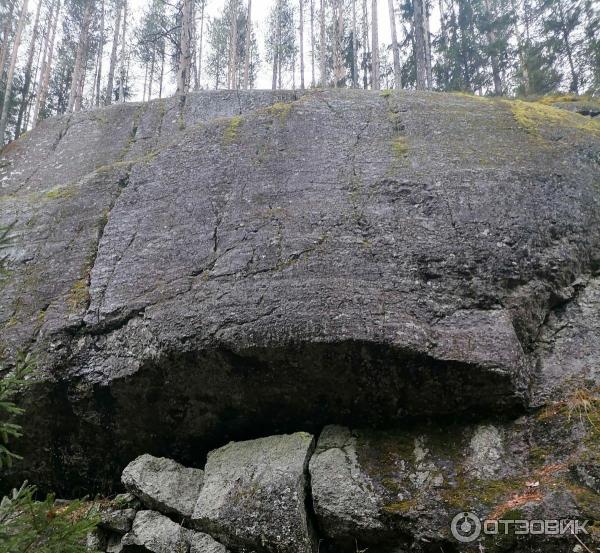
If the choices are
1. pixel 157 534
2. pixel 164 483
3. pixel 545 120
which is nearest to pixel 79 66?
pixel 545 120

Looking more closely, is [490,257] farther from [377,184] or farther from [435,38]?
[435,38]

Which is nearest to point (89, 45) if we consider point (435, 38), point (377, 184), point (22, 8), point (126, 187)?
point (22, 8)

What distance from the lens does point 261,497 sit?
4660mm

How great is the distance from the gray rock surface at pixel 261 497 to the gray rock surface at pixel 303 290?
1.40 ft

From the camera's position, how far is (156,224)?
6.55 m

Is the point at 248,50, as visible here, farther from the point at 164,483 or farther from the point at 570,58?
the point at 164,483

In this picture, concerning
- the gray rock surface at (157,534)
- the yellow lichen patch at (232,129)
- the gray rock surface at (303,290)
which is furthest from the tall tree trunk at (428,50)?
the gray rock surface at (157,534)

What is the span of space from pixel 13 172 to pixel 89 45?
798 inches

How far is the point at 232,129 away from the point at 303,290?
360 centimetres

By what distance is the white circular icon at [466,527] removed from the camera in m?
4.11

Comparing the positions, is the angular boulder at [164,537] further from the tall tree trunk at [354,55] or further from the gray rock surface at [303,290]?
the tall tree trunk at [354,55]

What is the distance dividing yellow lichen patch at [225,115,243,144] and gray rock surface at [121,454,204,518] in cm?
464

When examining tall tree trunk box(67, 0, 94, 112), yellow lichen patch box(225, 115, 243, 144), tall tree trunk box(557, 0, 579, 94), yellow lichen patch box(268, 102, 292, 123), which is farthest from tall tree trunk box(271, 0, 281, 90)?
yellow lichen patch box(225, 115, 243, 144)

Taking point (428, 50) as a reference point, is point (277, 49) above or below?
above
